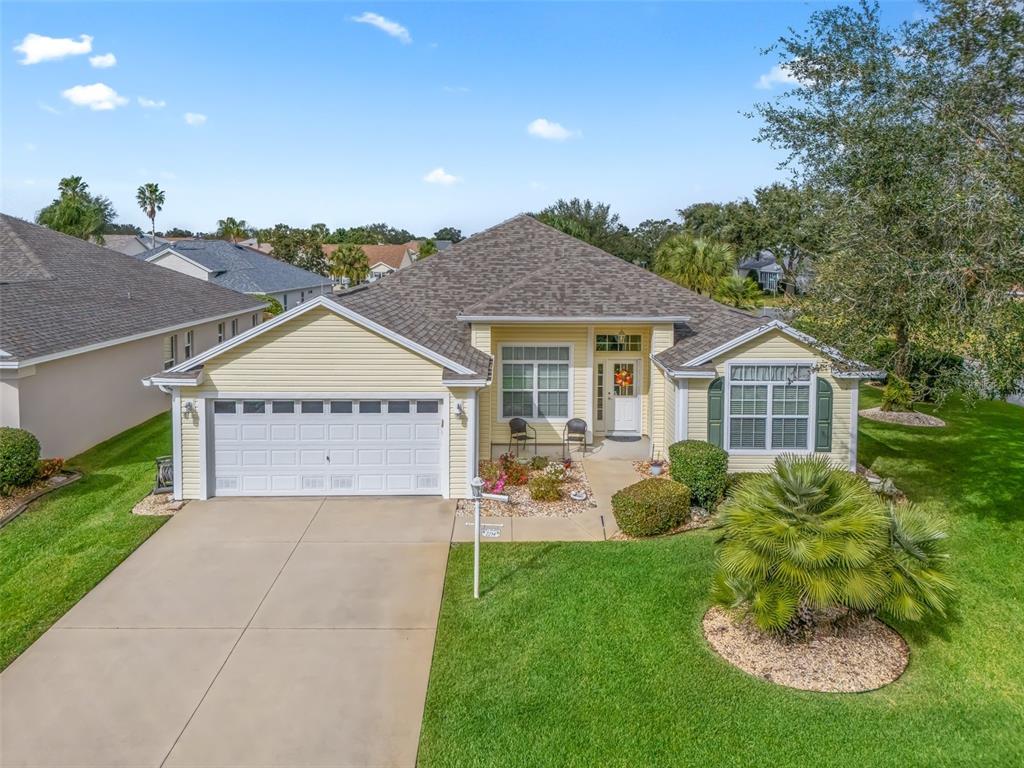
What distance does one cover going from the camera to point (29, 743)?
6426 mm

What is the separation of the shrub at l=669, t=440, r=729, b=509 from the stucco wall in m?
13.9

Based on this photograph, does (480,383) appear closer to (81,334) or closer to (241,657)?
(241,657)

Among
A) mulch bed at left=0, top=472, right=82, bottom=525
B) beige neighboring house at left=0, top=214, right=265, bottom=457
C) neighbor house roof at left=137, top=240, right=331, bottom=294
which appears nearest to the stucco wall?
beige neighboring house at left=0, top=214, right=265, bottom=457

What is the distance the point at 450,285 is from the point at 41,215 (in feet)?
188

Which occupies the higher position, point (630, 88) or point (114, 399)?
point (630, 88)

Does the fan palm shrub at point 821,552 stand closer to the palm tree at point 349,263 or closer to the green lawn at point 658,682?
the green lawn at point 658,682

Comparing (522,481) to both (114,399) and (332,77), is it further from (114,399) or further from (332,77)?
(332,77)

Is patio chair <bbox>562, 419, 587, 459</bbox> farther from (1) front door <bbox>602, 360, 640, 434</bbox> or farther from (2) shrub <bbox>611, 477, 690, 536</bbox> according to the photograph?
(2) shrub <bbox>611, 477, 690, 536</bbox>

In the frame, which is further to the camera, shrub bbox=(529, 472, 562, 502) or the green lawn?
shrub bbox=(529, 472, 562, 502)

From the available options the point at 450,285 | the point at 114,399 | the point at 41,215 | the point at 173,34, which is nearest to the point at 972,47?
the point at 450,285

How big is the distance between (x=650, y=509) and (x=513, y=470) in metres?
3.79

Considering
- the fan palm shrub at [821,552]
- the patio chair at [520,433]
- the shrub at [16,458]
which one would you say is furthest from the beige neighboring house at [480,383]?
the fan palm shrub at [821,552]

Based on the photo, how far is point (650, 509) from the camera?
38.2 ft

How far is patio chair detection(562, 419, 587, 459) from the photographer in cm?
1664
